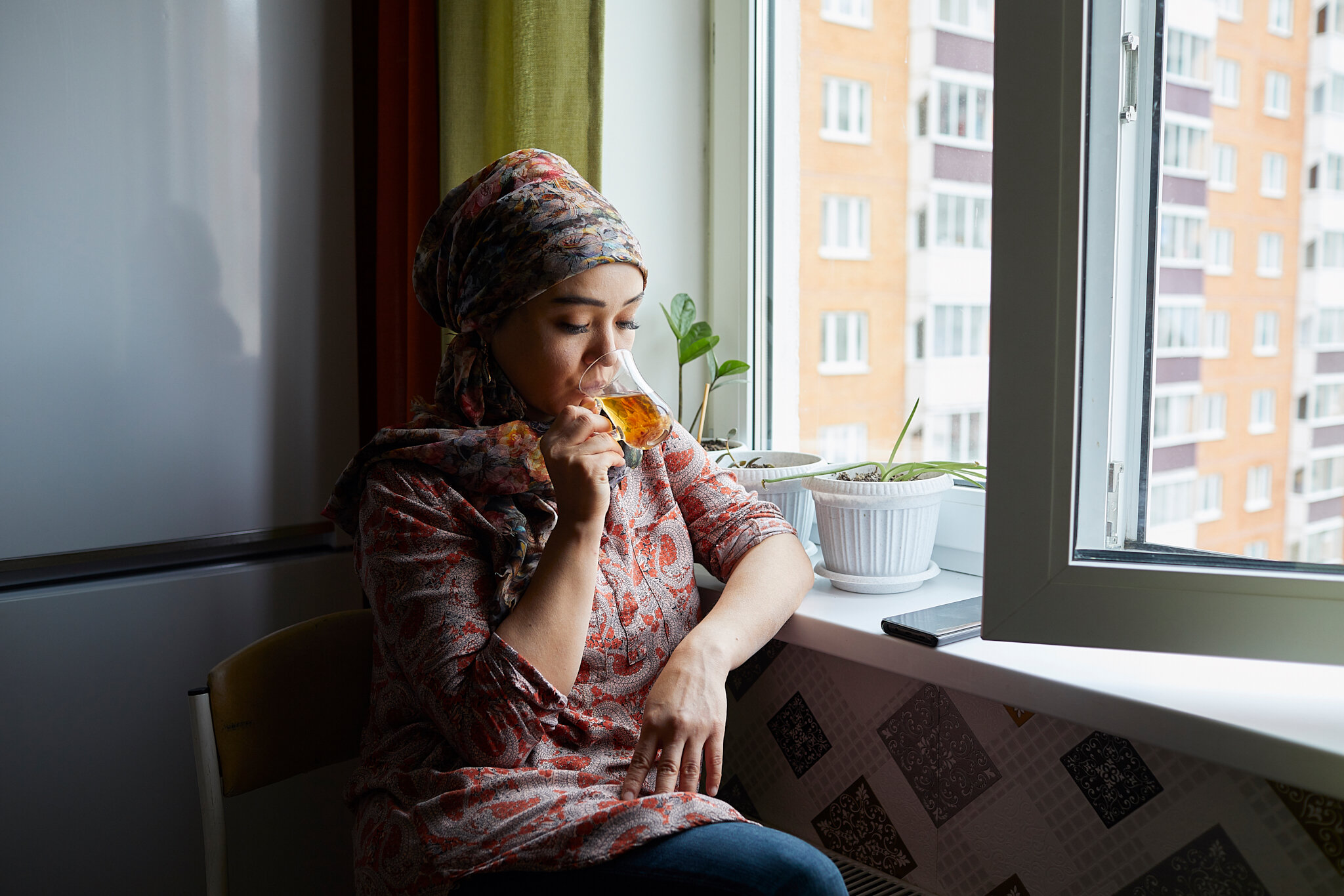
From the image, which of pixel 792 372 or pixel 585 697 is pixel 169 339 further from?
pixel 792 372

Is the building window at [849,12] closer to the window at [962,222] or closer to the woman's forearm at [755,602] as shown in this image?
the window at [962,222]

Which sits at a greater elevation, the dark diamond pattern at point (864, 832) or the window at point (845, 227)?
the window at point (845, 227)

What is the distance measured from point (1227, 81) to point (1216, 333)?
22 centimetres

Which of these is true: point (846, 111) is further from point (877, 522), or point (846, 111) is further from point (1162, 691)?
point (1162, 691)

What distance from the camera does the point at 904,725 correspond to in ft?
3.76

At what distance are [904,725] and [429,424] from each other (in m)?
0.72

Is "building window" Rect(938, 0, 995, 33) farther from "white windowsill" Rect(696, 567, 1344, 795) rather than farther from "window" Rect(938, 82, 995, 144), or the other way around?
"white windowsill" Rect(696, 567, 1344, 795)

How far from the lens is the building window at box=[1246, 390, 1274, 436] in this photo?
789 millimetres

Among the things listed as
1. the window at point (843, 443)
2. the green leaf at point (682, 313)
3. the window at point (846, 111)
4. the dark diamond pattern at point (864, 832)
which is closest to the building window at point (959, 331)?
the window at point (843, 443)

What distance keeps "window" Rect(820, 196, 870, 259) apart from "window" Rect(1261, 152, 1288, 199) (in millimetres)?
713

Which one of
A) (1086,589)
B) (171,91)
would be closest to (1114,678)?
(1086,589)

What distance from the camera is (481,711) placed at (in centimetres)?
91

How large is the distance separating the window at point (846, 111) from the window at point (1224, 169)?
0.69m

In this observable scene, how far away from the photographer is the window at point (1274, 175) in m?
0.76
